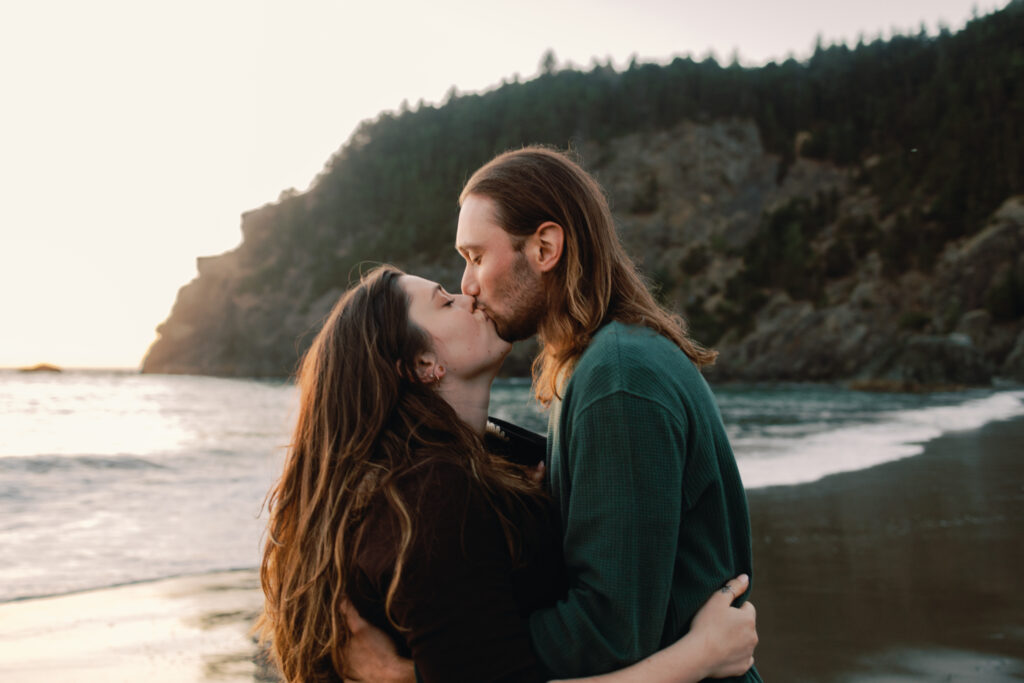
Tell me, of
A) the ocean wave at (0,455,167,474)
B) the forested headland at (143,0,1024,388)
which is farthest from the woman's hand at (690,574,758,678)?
the forested headland at (143,0,1024,388)

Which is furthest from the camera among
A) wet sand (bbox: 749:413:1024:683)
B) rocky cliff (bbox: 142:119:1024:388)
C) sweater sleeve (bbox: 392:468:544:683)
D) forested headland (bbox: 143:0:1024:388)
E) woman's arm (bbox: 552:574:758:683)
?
forested headland (bbox: 143:0:1024:388)

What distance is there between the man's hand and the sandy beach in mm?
2486

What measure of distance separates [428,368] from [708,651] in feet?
2.96

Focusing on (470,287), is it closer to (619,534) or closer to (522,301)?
(522,301)

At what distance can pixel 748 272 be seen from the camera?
55125 mm

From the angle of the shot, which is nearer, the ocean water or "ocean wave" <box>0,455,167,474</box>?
the ocean water

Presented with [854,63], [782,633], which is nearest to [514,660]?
[782,633]

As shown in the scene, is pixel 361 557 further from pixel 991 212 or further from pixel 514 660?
pixel 991 212

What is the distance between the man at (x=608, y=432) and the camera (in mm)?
1448

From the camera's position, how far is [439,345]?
1.92 meters

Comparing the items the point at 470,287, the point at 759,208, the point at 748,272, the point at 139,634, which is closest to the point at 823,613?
the point at 470,287

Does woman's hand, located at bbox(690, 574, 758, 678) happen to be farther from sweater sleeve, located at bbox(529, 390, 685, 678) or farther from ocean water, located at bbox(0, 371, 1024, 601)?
ocean water, located at bbox(0, 371, 1024, 601)

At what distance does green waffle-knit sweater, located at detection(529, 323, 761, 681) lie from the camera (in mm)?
1442

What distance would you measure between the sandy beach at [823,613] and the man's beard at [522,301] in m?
2.53
